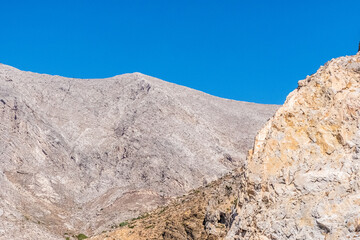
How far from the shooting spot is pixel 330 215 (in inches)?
317

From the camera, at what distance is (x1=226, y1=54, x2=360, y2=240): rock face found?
8125mm

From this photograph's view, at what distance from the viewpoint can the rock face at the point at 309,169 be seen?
26.7ft

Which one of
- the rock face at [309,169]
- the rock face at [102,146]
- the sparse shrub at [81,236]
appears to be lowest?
the sparse shrub at [81,236]

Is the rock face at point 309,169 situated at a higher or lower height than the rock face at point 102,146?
lower

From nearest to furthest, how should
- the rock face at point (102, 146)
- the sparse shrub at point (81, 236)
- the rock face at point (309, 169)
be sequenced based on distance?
the rock face at point (309, 169)
the sparse shrub at point (81, 236)
the rock face at point (102, 146)

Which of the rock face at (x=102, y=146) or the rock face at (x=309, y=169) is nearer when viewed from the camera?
the rock face at (x=309, y=169)

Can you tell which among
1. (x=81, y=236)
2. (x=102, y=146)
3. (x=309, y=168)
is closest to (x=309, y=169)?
(x=309, y=168)

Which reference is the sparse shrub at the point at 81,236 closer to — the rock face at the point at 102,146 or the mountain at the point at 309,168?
the rock face at the point at 102,146

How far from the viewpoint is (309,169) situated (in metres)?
8.77

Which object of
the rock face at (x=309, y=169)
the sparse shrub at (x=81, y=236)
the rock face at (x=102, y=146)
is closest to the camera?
the rock face at (x=309, y=169)

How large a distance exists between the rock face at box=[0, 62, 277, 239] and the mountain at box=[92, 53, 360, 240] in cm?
3701

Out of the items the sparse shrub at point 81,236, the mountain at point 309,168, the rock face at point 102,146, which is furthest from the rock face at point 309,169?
the sparse shrub at point 81,236

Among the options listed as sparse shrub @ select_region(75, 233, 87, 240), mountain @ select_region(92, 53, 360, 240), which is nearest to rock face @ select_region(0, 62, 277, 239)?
sparse shrub @ select_region(75, 233, 87, 240)

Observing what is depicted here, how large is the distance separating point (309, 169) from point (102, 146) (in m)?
66.1
